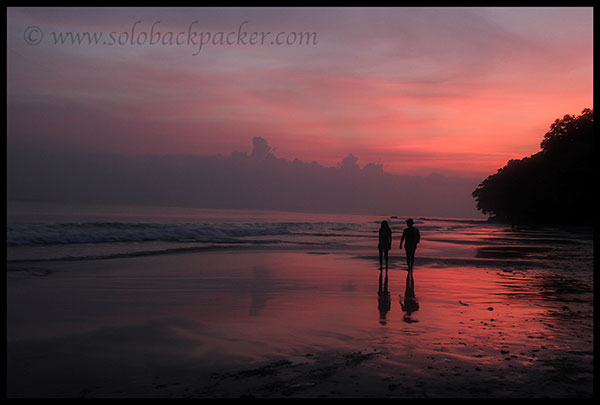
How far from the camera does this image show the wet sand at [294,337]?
215 inches

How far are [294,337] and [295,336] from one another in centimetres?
6

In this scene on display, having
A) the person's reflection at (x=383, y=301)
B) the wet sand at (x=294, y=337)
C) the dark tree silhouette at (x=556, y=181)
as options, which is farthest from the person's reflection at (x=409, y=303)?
the dark tree silhouette at (x=556, y=181)

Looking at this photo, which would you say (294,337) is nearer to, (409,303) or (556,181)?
(409,303)

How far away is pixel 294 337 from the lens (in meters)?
7.55

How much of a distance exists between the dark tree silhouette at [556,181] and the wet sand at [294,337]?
4395cm

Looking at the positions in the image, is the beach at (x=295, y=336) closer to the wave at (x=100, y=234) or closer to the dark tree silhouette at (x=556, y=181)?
the wave at (x=100, y=234)

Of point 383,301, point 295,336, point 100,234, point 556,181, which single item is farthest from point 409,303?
point 556,181

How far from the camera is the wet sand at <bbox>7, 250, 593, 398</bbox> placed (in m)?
5.46

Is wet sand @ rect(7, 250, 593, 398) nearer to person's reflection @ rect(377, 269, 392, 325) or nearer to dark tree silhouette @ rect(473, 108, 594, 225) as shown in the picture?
person's reflection @ rect(377, 269, 392, 325)
